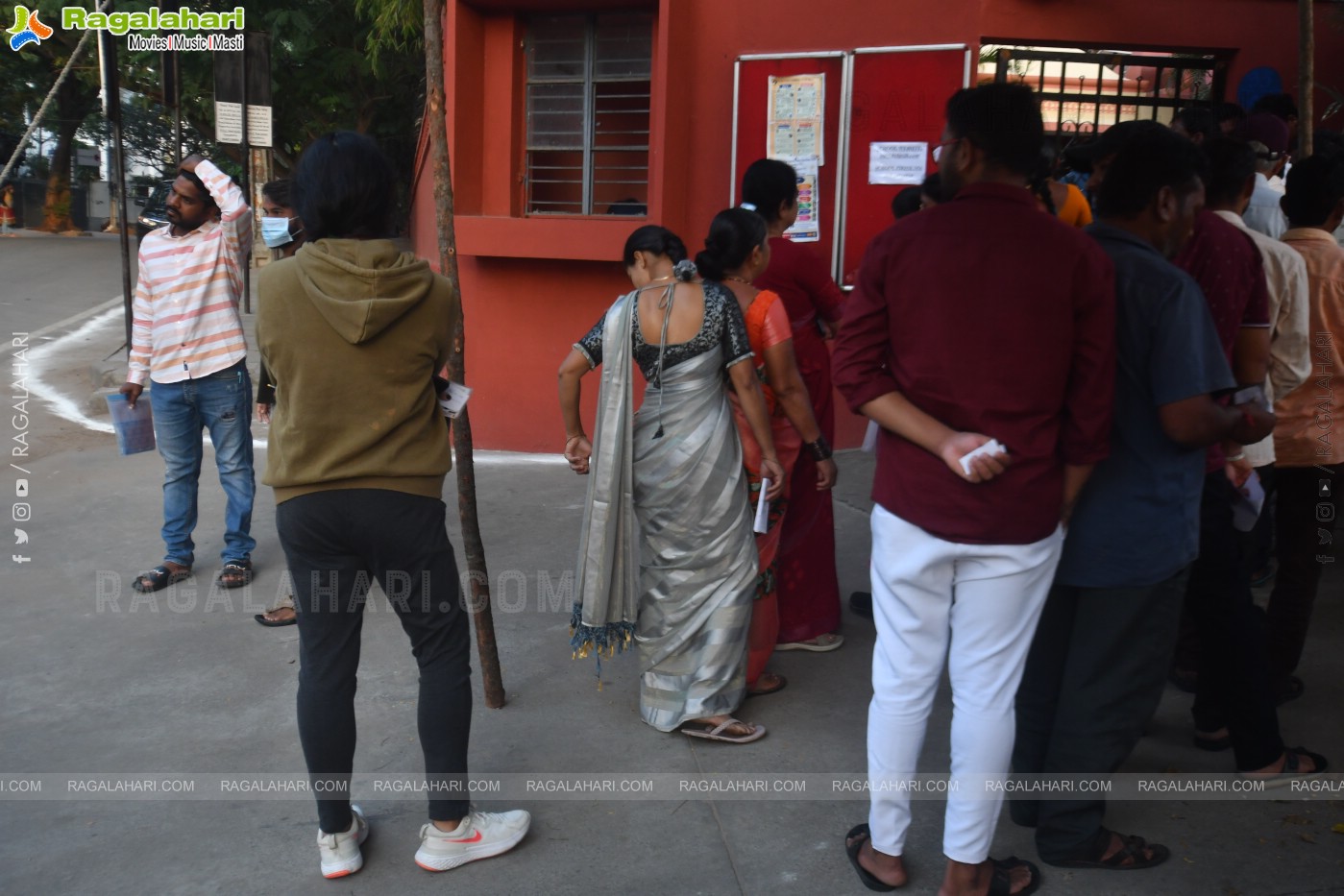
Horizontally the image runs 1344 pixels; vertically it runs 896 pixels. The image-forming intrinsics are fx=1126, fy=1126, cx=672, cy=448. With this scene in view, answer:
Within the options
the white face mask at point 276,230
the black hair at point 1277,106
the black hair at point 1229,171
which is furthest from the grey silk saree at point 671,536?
the black hair at point 1277,106

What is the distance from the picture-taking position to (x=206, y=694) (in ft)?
13.1

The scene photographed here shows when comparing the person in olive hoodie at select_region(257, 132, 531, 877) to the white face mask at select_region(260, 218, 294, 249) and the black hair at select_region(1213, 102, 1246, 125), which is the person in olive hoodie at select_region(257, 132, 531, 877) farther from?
the black hair at select_region(1213, 102, 1246, 125)

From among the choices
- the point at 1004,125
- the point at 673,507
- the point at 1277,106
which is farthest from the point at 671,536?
the point at 1277,106

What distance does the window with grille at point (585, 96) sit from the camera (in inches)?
281

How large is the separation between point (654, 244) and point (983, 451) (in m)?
1.69

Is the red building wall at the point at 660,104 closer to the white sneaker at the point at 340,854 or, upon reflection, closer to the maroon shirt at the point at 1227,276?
the maroon shirt at the point at 1227,276

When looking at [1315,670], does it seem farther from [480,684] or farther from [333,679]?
[333,679]

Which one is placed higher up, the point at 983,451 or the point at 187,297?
the point at 187,297

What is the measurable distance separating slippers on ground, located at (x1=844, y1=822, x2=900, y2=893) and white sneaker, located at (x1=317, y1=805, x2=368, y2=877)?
1.28 m

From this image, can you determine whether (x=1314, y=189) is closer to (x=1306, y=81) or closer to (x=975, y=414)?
(x=975, y=414)

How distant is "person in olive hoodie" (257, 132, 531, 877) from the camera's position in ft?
8.75

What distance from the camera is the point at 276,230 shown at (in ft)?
14.9

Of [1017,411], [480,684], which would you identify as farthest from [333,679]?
[1017,411]

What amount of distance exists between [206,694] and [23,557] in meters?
1.97
